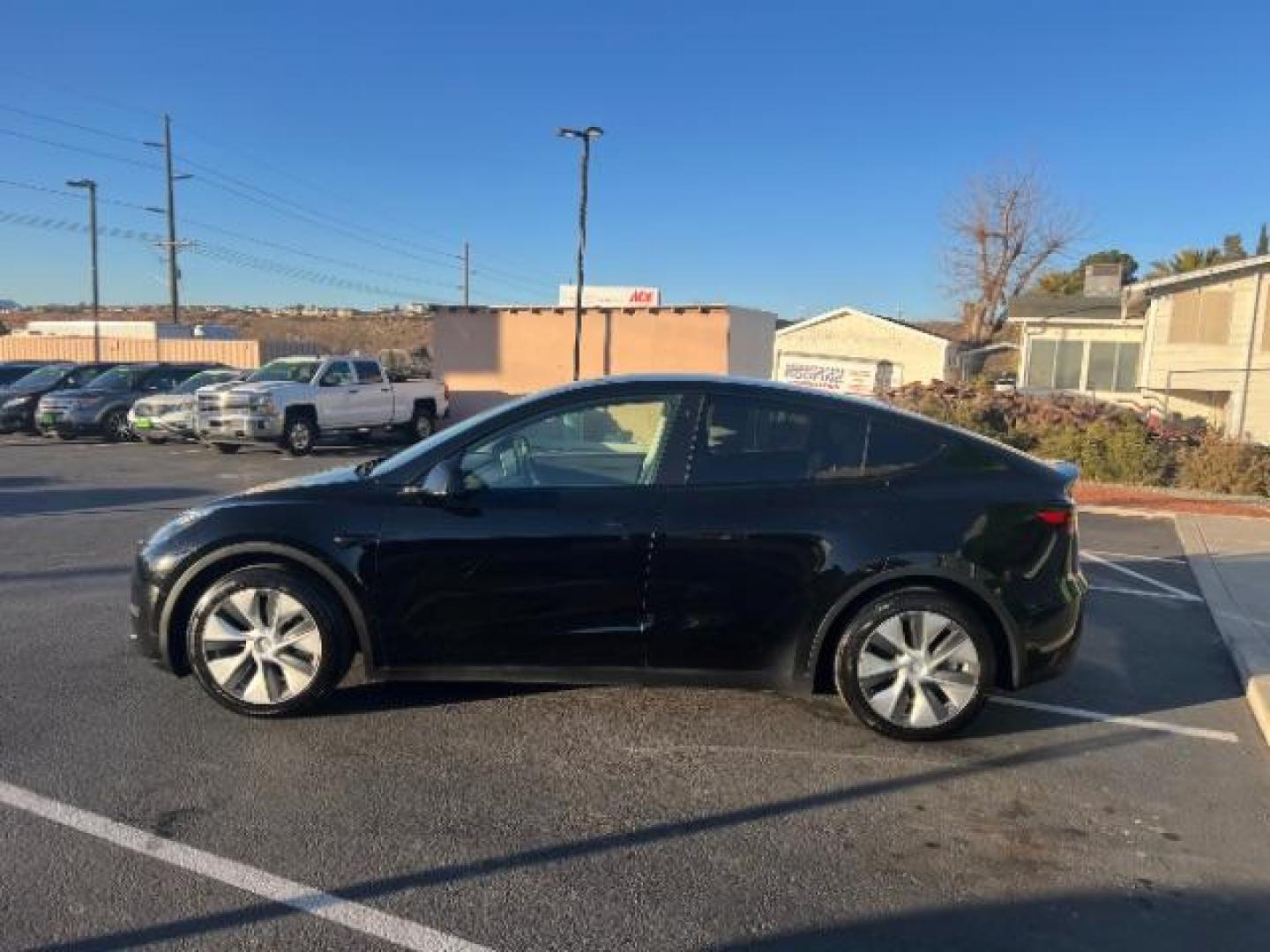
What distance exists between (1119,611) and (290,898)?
6053 mm

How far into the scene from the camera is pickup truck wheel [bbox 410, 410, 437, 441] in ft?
66.2

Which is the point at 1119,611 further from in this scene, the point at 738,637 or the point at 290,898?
the point at 290,898

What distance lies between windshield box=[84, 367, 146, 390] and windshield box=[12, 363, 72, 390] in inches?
68.6

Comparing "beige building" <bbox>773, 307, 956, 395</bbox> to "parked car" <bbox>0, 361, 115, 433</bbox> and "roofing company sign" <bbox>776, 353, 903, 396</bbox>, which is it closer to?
Result: "roofing company sign" <bbox>776, 353, 903, 396</bbox>

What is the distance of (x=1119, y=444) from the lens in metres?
15.0

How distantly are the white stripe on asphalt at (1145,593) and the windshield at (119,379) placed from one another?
1982 cm

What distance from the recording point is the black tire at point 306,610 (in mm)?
4355

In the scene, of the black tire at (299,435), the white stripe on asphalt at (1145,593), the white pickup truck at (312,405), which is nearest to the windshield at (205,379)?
the white pickup truck at (312,405)

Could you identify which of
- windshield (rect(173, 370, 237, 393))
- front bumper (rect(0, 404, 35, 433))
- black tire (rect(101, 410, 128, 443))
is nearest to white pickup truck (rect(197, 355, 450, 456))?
windshield (rect(173, 370, 237, 393))

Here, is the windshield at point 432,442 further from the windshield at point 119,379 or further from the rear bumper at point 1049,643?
the windshield at point 119,379

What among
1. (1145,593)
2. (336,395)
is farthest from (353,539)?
(336,395)

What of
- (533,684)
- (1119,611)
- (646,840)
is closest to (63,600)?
(533,684)

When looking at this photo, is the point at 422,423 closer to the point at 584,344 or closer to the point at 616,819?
the point at 584,344

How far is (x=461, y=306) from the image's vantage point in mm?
26172
